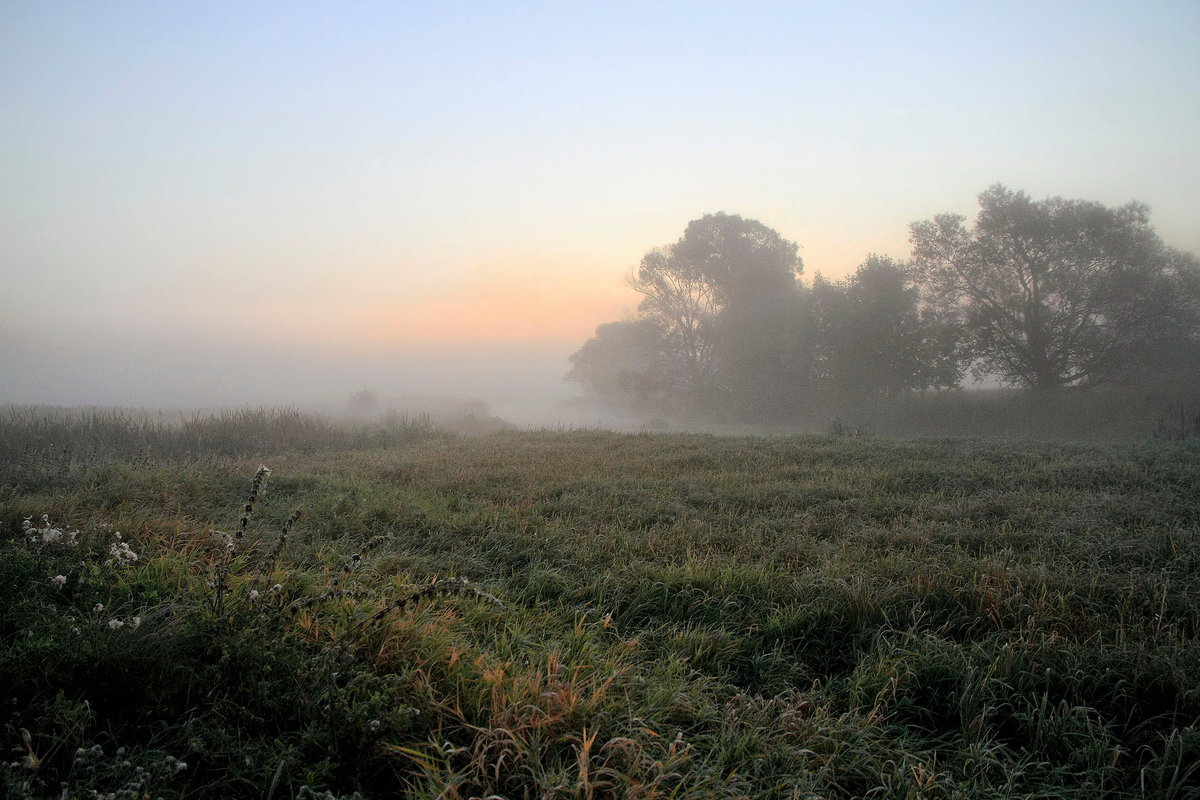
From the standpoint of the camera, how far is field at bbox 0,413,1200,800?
1932 millimetres

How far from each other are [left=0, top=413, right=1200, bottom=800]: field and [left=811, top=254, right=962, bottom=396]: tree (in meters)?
16.8

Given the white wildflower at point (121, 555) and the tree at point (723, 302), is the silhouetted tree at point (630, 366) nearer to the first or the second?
the tree at point (723, 302)

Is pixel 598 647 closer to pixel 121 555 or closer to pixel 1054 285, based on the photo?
pixel 121 555

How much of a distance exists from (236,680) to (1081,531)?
631 cm

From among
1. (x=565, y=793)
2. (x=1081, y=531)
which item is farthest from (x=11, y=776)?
(x=1081, y=531)

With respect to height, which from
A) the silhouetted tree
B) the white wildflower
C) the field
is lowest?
the field

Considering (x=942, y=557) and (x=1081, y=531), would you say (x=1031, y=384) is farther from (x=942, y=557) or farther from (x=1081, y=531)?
(x=942, y=557)

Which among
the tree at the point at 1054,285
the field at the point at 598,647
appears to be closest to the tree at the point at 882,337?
the tree at the point at 1054,285

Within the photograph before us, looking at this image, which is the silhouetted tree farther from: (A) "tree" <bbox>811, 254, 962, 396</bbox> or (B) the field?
(B) the field

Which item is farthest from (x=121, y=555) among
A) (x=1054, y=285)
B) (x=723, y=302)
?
(x=723, y=302)

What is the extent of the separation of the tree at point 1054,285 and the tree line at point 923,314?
39 mm

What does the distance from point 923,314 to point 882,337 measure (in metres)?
1.63

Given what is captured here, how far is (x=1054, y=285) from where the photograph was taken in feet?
64.1

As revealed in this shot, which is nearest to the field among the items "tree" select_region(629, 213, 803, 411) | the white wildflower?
the white wildflower
